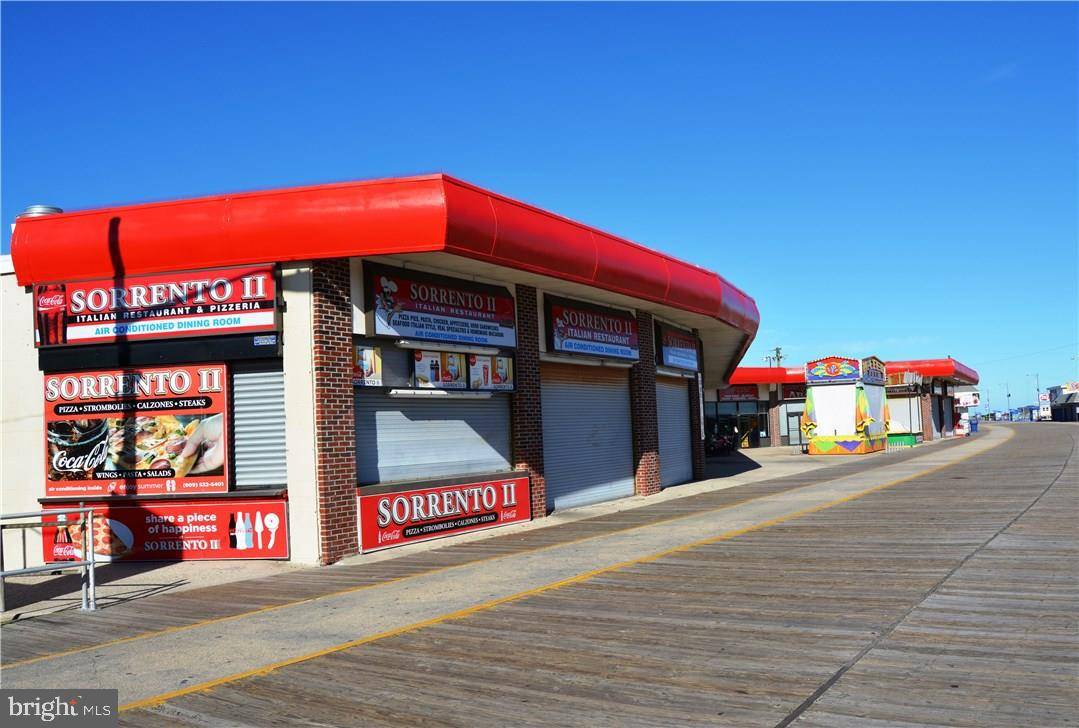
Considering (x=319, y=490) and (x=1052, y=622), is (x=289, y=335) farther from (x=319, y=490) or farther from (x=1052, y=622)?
(x=1052, y=622)

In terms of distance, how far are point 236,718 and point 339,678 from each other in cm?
100

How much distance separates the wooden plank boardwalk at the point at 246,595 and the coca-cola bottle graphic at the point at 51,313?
17.4ft

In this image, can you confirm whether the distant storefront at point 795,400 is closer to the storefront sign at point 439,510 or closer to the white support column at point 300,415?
the storefront sign at point 439,510

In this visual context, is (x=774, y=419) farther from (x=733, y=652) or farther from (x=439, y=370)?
(x=733, y=652)

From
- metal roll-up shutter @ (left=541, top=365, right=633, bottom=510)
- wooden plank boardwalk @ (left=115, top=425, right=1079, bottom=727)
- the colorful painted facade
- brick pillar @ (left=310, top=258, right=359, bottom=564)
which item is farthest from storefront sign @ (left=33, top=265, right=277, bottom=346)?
the colorful painted facade

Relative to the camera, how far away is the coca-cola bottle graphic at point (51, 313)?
46.0ft

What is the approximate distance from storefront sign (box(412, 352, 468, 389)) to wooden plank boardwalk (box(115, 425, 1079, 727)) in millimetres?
5546

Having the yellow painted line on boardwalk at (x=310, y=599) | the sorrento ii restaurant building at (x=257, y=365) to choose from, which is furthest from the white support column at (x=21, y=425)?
the yellow painted line on boardwalk at (x=310, y=599)

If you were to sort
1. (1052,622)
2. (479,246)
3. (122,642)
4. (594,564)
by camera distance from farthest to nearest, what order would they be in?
(479,246) → (594,564) → (122,642) → (1052,622)

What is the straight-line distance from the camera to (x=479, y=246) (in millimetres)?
13820

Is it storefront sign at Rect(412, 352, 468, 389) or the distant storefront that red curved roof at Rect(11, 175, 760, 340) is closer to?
storefront sign at Rect(412, 352, 468, 389)

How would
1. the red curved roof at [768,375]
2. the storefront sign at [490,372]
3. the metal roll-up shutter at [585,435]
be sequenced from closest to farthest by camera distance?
1. the storefront sign at [490,372]
2. the metal roll-up shutter at [585,435]
3. the red curved roof at [768,375]

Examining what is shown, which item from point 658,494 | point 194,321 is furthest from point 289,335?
point 658,494

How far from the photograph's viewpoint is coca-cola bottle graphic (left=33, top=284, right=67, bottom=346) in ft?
46.0
